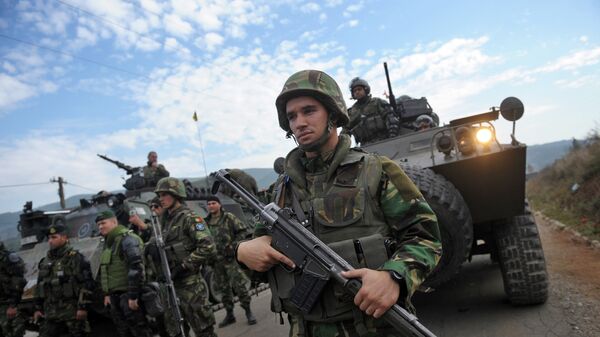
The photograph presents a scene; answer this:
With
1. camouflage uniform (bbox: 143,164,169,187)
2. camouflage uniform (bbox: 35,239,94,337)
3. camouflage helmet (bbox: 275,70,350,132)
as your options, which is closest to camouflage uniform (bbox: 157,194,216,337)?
camouflage uniform (bbox: 35,239,94,337)

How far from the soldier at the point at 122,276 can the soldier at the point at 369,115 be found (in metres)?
3.59

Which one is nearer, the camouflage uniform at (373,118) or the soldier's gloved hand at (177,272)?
the soldier's gloved hand at (177,272)

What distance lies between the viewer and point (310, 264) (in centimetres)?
170

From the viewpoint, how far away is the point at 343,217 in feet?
5.72

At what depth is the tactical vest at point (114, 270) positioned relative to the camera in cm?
469

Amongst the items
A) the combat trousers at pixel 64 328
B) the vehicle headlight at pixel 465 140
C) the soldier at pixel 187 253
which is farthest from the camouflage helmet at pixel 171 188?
the vehicle headlight at pixel 465 140

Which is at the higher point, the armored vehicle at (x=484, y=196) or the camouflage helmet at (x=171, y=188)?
the camouflage helmet at (x=171, y=188)

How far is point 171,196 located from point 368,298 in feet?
12.1

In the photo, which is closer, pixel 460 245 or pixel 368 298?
pixel 368 298

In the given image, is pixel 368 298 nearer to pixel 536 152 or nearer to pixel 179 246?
pixel 179 246

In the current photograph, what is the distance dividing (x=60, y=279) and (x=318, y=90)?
489 centimetres

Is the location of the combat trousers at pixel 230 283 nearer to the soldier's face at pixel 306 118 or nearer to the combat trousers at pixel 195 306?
the combat trousers at pixel 195 306

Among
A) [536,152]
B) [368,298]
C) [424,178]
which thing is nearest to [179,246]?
[424,178]

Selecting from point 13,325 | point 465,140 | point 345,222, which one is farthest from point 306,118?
point 13,325
